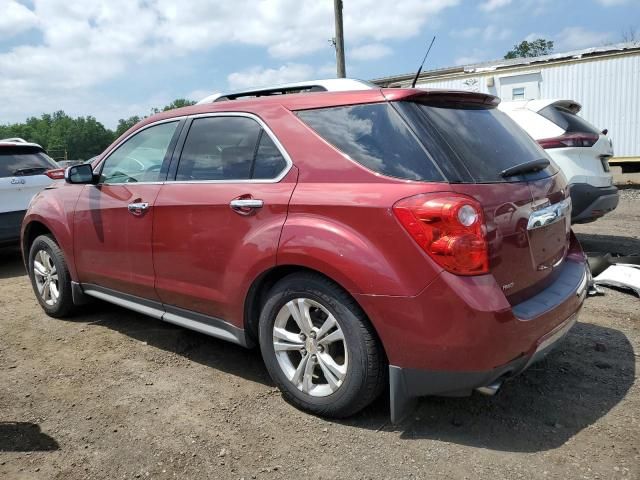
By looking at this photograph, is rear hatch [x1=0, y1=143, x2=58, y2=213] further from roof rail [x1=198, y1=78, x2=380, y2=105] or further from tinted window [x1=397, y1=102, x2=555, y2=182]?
tinted window [x1=397, y1=102, x2=555, y2=182]

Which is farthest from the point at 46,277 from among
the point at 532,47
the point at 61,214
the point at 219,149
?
the point at 532,47

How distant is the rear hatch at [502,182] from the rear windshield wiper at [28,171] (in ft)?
20.2

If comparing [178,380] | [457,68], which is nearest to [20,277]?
[178,380]

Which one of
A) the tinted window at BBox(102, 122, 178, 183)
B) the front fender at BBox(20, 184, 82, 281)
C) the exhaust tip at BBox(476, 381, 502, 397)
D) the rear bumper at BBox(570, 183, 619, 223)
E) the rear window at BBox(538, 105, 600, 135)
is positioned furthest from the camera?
the rear window at BBox(538, 105, 600, 135)

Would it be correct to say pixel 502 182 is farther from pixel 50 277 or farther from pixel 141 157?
pixel 50 277

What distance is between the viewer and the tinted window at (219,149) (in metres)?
3.17

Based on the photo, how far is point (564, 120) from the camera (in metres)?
6.10

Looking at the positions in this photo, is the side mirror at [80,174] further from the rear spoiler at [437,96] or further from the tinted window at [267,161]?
the rear spoiler at [437,96]

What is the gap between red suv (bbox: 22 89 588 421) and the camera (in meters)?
2.37

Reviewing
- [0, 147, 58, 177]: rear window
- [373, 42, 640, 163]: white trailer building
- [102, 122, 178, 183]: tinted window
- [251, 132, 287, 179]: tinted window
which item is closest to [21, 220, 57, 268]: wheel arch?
[102, 122, 178, 183]: tinted window

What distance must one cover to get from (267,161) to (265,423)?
4.72 ft

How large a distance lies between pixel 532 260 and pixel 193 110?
2.34 m

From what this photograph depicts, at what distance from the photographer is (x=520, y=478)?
231 centimetres

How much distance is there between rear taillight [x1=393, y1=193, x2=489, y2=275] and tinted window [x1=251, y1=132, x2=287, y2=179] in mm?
920
